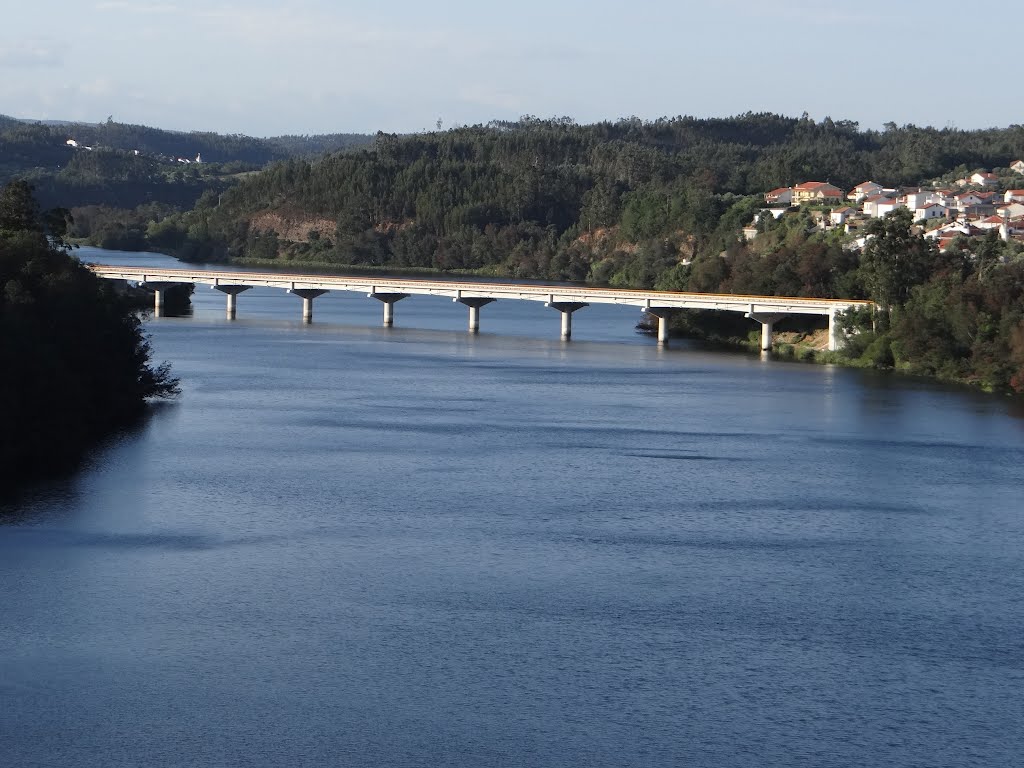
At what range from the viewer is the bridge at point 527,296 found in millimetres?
62469

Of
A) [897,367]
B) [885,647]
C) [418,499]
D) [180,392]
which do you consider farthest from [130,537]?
[897,367]

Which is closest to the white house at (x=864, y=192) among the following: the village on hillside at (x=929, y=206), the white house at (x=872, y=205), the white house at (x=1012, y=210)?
the village on hillside at (x=929, y=206)

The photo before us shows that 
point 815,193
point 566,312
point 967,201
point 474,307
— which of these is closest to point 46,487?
point 566,312

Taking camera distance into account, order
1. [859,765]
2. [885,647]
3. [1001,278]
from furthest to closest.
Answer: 1. [1001,278]
2. [885,647]
3. [859,765]

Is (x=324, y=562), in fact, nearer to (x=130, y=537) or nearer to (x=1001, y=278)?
(x=130, y=537)

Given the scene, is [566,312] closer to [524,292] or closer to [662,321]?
[524,292]

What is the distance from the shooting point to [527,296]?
71438 millimetres

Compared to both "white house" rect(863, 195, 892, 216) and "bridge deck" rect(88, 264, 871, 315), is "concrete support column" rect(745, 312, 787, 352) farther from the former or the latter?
"white house" rect(863, 195, 892, 216)

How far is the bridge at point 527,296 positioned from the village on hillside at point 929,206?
53.5 ft

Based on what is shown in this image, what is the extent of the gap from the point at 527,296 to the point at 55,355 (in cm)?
3793

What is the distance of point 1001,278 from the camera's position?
2153 inches

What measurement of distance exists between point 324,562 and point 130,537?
388cm

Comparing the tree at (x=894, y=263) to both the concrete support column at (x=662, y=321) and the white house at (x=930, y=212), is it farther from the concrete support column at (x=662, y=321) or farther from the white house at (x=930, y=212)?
the white house at (x=930, y=212)

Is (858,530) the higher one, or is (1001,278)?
(1001,278)
